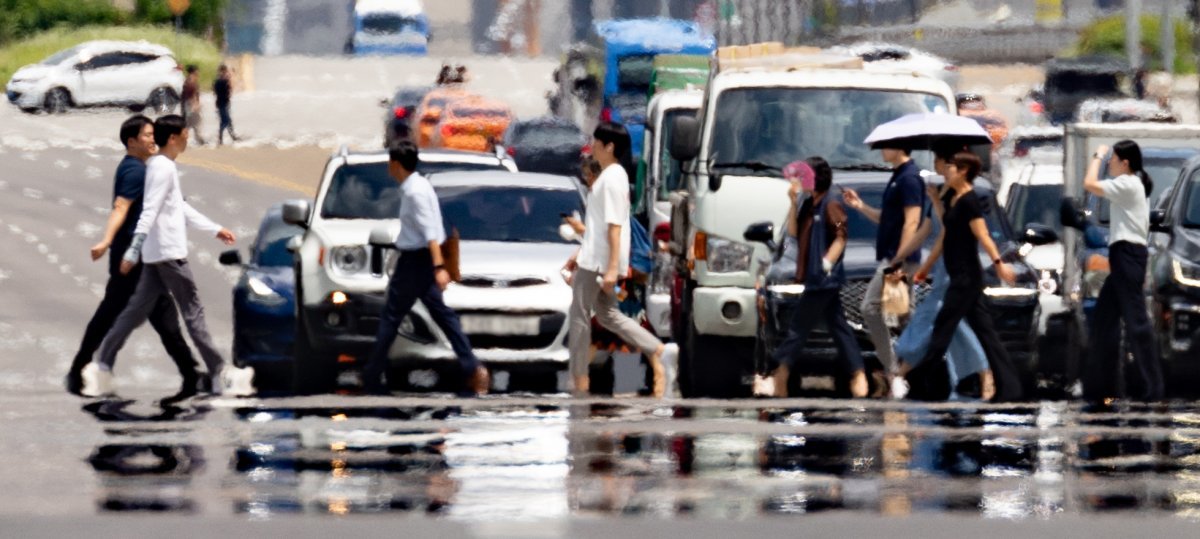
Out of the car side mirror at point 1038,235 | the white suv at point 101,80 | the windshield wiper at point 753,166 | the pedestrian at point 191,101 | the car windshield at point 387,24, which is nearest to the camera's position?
the car side mirror at point 1038,235

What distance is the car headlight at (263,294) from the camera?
16.3 meters

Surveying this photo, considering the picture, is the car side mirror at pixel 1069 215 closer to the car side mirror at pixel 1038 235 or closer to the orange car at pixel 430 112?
the car side mirror at pixel 1038 235

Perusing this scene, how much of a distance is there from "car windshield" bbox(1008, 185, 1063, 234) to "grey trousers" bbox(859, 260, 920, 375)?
18.5 ft

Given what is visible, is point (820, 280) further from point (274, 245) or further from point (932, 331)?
point (274, 245)

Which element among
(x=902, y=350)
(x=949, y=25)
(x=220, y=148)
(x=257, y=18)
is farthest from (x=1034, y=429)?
(x=257, y=18)

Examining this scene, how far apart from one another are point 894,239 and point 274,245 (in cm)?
482

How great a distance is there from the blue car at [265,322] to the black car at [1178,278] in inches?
204

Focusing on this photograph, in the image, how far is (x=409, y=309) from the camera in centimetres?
1415

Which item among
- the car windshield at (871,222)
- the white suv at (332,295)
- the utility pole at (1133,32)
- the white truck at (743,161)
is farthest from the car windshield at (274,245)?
the utility pole at (1133,32)

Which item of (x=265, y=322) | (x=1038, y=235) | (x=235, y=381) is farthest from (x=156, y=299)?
(x=1038, y=235)

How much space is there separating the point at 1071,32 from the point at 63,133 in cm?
5030

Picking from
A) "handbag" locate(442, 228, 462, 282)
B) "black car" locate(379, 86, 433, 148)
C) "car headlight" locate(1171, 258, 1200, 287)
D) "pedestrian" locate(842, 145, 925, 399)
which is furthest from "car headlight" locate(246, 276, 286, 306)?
"black car" locate(379, 86, 433, 148)

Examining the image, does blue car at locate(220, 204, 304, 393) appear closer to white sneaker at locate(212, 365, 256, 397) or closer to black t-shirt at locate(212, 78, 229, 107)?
white sneaker at locate(212, 365, 256, 397)

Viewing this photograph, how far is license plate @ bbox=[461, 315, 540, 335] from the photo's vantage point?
15.0 meters
